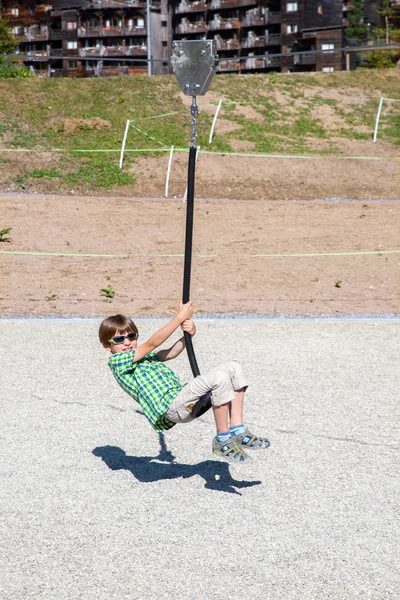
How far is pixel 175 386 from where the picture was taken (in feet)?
17.0

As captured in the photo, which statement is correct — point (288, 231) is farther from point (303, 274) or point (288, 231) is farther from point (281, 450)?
point (281, 450)

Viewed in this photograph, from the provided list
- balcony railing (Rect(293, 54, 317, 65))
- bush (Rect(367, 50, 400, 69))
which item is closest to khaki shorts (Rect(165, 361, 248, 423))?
bush (Rect(367, 50, 400, 69))

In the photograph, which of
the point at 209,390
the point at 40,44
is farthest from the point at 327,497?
the point at 40,44

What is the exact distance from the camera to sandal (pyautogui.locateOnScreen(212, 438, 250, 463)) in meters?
4.89

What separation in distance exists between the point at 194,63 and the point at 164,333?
Answer: 5.27ft

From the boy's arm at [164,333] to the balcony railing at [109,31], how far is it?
6094 cm

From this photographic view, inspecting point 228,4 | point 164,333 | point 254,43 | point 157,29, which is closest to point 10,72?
point 164,333

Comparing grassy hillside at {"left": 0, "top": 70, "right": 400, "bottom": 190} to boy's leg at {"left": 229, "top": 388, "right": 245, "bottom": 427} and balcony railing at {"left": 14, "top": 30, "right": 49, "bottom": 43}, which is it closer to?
boy's leg at {"left": 229, "top": 388, "right": 245, "bottom": 427}

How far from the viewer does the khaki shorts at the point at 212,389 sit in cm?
489

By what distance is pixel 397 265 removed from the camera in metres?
13.7

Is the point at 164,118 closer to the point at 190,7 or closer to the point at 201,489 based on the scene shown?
the point at 201,489

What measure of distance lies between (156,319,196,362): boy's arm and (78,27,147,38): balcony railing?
199 ft

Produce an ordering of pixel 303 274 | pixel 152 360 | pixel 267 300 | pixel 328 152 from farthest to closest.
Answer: pixel 328 152
pixel 303 274
pixel 267 300
pixel 152 360

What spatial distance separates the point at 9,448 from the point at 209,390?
1878 mm
